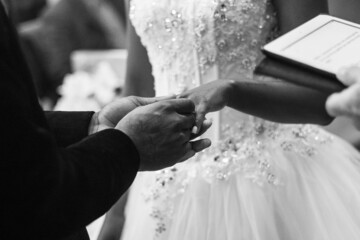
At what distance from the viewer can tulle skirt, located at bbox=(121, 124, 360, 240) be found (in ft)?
4.56

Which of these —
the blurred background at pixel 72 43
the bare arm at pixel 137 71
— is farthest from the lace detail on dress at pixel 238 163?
the blurred background at pixel 72 43

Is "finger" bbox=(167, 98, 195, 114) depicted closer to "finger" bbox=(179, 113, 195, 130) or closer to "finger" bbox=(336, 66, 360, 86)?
"finger" bbox=(179, 113, 195, 130)

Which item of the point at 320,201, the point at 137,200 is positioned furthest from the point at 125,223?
the point at 320,201

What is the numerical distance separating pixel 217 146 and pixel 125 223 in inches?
11.2

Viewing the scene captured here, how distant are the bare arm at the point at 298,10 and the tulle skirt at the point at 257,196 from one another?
272 millimetres

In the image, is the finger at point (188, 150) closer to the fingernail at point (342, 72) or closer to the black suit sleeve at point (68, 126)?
the black suit sleeve at point (68, 126)

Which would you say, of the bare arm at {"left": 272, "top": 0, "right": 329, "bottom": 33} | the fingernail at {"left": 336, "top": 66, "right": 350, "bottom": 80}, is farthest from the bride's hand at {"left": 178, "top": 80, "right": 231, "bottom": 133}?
the fingernail at {"left": 336, "top": 66, "right": 350, "bottom": 80}

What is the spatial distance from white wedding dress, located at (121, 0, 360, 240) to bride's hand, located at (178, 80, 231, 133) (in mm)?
183

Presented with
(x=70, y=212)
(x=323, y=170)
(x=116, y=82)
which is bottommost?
(x=116, y=82)

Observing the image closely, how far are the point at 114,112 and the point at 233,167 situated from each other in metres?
0.30

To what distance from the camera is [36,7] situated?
4.35 meters

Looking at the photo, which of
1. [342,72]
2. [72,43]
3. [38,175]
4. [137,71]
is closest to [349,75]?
[342,72]

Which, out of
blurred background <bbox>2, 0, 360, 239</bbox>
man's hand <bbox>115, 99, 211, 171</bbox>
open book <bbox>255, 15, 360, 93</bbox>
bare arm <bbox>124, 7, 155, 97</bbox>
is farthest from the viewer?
blurred background <bbox>2, 0, 360, 239</bbox>

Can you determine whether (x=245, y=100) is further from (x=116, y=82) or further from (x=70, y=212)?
(x=116, y=82)
